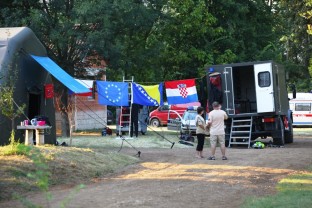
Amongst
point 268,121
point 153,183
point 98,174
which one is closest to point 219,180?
point 153,183

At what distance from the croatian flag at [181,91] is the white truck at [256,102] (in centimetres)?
186

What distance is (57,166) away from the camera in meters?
11.1

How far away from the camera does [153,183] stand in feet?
33.3

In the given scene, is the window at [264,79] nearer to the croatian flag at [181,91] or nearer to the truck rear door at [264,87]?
the truck rear door at [264,87]

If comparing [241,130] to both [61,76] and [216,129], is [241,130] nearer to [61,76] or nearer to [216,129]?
[216,129]

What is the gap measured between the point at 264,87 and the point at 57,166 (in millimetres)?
10584

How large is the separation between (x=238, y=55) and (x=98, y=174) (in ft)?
72.7

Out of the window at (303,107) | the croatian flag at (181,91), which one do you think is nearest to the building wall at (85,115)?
the croatian flag at (181,91)

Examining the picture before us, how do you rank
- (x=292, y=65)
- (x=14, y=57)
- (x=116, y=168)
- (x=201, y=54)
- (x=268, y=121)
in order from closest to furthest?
(x=116, y=168) < (x=14, y=57) < (x=268, y=121) < (x=201, y=54) < (x=292, y=65)

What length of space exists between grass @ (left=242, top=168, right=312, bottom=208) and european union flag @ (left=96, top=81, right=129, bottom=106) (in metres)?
11.9

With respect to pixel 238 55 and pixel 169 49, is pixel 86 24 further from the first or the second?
pixel 238 55

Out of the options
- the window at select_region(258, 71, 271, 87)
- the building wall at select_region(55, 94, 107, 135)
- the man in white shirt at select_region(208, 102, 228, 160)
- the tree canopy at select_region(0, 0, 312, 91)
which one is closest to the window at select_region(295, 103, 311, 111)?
the tree canopy at select_region(0, 0, 312, 91)

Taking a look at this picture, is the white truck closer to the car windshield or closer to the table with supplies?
the car windshield

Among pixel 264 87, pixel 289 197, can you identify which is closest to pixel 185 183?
pixel 289 197
